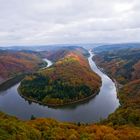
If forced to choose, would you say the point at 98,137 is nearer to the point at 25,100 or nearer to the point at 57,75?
the point at 25,100

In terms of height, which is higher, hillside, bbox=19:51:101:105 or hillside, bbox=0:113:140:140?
hillside, bbox=0:113:140:140

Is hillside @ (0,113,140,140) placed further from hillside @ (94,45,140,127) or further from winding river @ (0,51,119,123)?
winding river @ (0,51,119,123)

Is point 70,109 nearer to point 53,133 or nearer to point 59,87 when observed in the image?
point 59,87

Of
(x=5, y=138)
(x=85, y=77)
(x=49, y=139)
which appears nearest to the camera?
(x=5, y=138)

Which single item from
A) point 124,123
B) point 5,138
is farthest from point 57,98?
point 5,138

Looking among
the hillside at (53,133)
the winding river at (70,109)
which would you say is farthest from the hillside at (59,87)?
the hillside at (53,133)

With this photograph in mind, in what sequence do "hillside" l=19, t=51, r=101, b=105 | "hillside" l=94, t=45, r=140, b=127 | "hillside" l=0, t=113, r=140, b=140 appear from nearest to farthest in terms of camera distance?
"hillside" l=0, t=113, r=140, b=140 → "hillside" l=94, t=45, r=140, b=127 → "hillside" l=19, t=51, r=101, b=105

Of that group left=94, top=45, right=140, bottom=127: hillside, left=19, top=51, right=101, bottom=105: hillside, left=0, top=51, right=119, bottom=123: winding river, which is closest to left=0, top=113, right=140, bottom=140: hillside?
left=94, top=45, right=140, bottom=127: hillside

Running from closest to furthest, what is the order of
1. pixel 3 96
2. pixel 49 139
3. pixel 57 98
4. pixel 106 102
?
pixel 49 139, pixel 106 102, pixel 57 98, pixel 3 96
